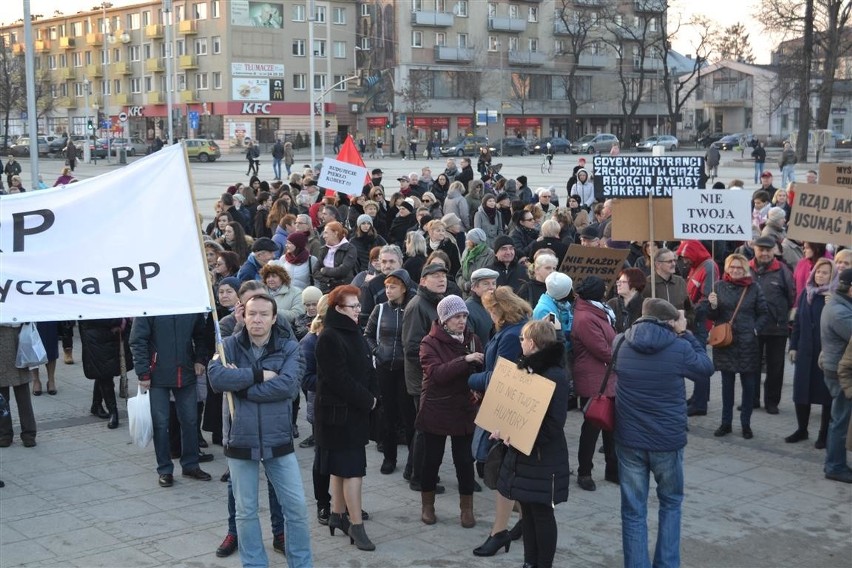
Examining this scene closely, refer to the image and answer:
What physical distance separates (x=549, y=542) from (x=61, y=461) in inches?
187

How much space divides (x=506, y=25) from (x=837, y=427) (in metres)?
83.1

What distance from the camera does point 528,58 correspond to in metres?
89.2

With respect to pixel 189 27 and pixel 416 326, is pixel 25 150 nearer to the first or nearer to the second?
pixel 189 27

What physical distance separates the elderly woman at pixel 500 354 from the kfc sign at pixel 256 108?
241 ft

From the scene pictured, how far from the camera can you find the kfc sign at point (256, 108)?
7806 cm

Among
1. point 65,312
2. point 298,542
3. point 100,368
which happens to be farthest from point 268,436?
point 100,368

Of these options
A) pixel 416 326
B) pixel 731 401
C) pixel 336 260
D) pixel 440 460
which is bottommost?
pixel 731 401

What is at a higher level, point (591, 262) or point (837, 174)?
point (837, 174)

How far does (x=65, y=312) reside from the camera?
5.30 metres

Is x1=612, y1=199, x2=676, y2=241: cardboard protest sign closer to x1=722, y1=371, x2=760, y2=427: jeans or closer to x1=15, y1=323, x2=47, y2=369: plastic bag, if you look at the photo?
x1=722, y1=371, x2=760, y2=427: jeans

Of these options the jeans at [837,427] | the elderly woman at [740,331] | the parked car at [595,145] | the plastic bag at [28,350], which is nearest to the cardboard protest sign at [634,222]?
the elderly woman at [740,331]

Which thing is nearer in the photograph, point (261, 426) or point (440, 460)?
point (261, 426)

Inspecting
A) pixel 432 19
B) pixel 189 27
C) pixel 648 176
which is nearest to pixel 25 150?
pixel 189 27

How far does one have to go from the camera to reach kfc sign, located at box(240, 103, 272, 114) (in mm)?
78062
